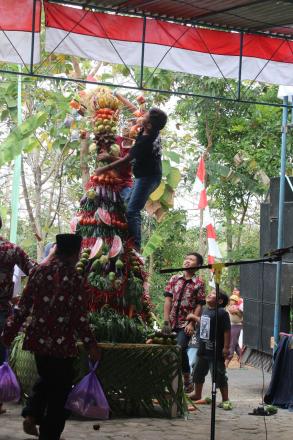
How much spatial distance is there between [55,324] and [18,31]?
16.1 feet

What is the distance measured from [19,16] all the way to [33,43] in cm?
35

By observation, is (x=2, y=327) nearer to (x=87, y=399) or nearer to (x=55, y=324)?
(x=87, y=399)

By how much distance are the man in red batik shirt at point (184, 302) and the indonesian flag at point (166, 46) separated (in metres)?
2.70

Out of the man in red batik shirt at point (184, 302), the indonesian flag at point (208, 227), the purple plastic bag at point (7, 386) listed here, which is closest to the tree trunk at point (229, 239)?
the indonesian flag at point (208, 227)

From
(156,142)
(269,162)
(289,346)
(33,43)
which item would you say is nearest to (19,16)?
(33,43)

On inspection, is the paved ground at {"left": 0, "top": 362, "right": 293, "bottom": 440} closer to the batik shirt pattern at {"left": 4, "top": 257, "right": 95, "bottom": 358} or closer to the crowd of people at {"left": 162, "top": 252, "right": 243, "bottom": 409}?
the crowd of people at {"left": 162, "top": 252, "right": 243, "bottom": 409}

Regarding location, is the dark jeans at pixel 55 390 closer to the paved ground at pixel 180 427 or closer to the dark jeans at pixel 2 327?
the paved ground at pixel 180 427

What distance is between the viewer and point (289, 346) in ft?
34.2

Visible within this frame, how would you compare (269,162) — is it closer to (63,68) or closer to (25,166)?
(63,68)

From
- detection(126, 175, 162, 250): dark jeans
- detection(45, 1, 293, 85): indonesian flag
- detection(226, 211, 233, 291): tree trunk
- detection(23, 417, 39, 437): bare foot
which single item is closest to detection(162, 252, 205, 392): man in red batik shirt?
detection(126, 175, 162, 250): dark jeans

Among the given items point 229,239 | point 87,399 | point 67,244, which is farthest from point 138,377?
point 229,239

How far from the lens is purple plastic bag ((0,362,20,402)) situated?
721cm

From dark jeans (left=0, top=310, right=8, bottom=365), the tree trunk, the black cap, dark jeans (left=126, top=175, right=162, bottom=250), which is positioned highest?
the tree trunk

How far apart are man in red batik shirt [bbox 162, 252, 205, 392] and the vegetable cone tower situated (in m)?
Answer: 0.91
